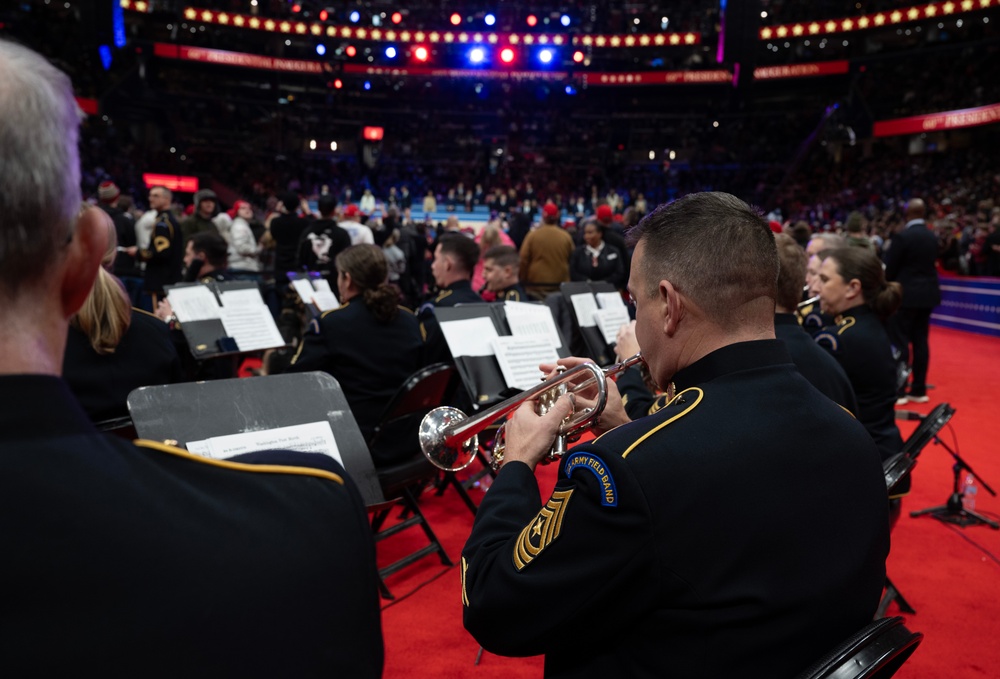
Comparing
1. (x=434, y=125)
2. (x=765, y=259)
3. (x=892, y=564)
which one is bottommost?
(x=892, y=564)

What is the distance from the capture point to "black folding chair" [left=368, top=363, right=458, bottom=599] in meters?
3.76

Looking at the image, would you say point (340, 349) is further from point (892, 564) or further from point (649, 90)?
point (649, 90)

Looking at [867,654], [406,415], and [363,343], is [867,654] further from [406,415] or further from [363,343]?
[363,343]

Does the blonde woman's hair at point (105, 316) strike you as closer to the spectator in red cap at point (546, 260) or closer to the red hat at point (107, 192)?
the red hat at point (107, 192)

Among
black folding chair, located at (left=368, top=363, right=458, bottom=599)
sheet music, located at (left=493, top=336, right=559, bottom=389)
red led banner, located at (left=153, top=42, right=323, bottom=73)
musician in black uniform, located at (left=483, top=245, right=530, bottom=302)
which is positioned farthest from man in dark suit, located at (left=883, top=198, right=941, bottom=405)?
red led banner, located at (left=153, top=42, right=323, bottom=73)

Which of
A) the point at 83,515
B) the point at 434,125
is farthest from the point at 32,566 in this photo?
the point at 434,125

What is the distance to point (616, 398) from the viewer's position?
233 cm

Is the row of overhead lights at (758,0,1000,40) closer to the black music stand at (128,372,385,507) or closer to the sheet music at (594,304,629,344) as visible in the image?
the sheet music at (594,304,629,344)

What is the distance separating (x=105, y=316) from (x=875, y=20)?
29897 millimetres

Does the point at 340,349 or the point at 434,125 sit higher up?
the point at 434,125

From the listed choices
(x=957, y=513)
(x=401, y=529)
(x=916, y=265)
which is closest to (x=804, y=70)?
(x=916, y=265)

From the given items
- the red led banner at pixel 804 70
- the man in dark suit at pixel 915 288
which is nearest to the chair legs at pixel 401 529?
the man in dark suit at pixel 915 288

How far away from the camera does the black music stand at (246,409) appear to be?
6.46ft

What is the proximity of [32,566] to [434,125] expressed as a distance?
34.9 m
